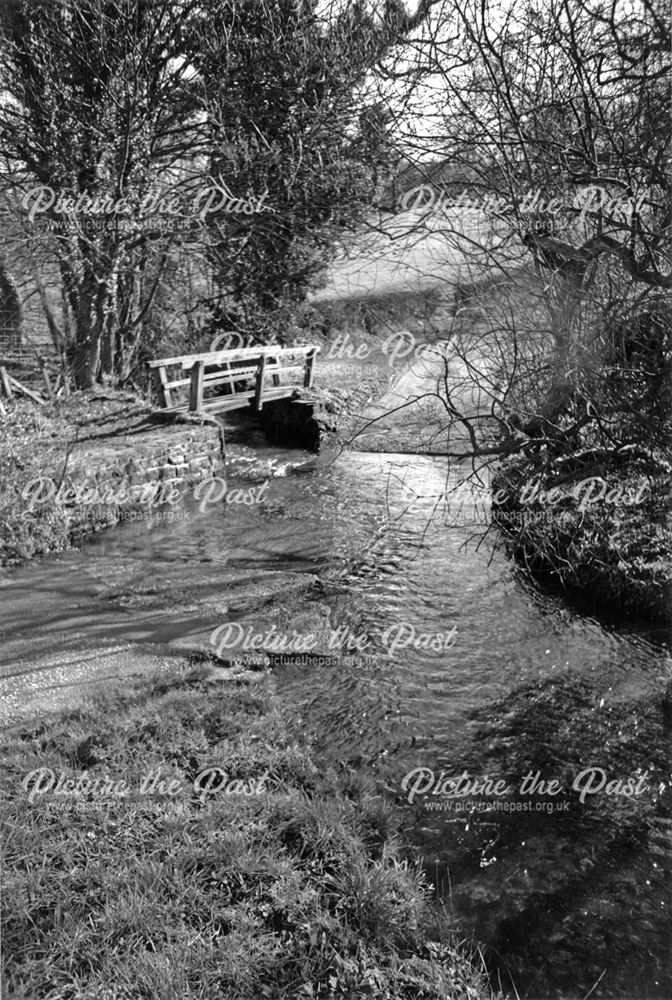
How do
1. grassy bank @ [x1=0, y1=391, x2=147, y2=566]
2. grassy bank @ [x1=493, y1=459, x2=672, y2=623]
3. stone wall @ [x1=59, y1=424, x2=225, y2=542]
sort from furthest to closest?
stone wall @ [x1=59, y1=424, x2=225, y2=542]
grassy bank @ [x1=0, y1=391, x2=147, y2=566]
grassy bank @ [x1=493, y1=459, x2=672, y2=623]

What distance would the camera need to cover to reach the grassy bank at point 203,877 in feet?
9.25

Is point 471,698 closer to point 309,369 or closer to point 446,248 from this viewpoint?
point 446,248

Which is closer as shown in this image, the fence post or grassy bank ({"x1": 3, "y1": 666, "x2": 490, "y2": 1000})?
grassy bank ({"x1": 3, "y1": 666, "x2": 490, "y2": 1000})

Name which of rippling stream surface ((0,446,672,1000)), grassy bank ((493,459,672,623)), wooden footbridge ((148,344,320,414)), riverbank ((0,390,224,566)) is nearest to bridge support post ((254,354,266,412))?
wooden footbridge ((148,344,320,414))

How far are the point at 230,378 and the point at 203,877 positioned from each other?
11240 mm

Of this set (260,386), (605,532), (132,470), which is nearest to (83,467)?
(132,470)

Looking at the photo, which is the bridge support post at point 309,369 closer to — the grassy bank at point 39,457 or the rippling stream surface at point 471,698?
the grassy bank at point 39,457

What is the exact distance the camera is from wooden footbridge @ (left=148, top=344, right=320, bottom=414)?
12195mm

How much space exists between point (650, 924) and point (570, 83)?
204 inches

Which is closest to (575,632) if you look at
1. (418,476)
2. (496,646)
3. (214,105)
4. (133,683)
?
(496,646)

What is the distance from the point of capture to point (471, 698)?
534cm

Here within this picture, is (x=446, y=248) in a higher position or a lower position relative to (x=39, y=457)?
higher

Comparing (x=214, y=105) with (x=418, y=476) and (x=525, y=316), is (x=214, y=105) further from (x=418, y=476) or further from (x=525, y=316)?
(x=525, y=316)

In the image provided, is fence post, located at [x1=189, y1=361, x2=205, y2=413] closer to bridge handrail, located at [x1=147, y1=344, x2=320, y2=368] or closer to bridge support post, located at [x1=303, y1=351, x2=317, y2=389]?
bridge handrail, located at [x1=147, y1=344, x2=320, y2=368]
